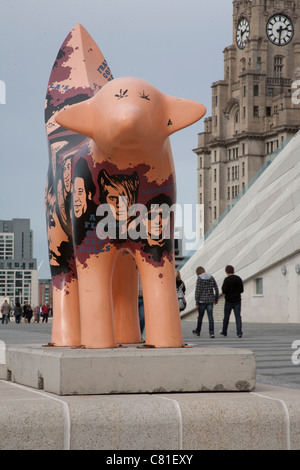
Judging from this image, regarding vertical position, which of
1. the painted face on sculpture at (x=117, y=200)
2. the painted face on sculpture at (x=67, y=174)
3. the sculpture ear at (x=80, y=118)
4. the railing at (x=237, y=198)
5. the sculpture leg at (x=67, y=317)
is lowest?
the sculpture leg at (x=67, y=317)

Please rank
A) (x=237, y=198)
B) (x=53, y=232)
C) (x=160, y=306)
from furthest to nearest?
1. (x=237, y=198)
2. (x=53, y=232)
3. (x=160, y=306)

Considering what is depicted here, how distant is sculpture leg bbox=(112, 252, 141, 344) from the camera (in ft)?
20.3

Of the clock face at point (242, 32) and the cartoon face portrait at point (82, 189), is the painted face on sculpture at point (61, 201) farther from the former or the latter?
the clock face at point (242, 32)

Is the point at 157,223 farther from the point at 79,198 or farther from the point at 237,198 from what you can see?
the point at 237,198

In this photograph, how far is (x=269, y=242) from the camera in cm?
2756

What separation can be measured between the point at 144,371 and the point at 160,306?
2.36ft

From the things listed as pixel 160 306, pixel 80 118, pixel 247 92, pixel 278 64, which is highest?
pixel 278 64

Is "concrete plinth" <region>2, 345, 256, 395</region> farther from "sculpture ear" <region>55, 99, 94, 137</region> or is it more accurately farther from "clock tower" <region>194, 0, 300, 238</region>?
"clock tower" <region>194, 0, 300, 238</region>

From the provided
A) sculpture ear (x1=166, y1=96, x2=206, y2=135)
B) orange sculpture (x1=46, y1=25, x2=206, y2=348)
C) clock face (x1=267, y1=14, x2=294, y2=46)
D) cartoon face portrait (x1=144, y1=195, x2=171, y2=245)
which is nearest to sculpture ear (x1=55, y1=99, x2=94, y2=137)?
orange sculpture (x1=46, y1=25, x2=206, y2=348)

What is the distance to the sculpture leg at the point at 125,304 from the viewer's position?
6.19m

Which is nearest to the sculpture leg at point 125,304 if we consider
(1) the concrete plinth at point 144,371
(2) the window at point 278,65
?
(1) the concrete plinth at point 144,371

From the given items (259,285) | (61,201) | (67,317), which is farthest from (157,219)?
(259,285)
